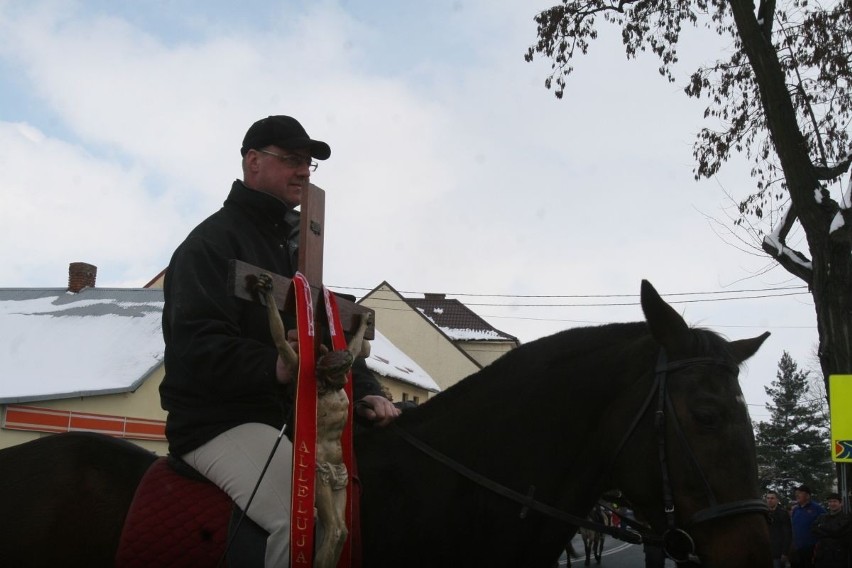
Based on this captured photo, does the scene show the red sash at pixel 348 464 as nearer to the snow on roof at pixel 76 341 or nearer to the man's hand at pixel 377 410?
the man's hand at pixel 377 410

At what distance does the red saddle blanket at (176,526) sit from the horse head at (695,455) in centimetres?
146

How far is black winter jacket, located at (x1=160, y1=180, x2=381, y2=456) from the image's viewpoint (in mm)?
2885

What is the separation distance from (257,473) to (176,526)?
0.35m

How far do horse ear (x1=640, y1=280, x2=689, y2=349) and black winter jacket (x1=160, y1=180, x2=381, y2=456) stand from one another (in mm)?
1338

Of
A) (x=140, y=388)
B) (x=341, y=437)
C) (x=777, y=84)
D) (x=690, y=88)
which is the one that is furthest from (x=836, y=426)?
(x=140, y=388)

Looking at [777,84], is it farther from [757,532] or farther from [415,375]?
[415,375]

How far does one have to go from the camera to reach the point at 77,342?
70.4ft

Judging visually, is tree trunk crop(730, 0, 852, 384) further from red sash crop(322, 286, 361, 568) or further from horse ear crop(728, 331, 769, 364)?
red sash crop(322, 286, 361, 568)

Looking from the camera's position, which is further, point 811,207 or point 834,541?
point 834,541

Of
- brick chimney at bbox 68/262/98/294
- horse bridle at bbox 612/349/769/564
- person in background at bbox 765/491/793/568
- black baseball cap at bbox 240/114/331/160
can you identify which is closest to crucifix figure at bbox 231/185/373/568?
black baseball cap at bbox 240/114/331/160

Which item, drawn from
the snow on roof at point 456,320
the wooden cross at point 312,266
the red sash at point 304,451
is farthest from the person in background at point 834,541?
the snow on roof at point 456,320

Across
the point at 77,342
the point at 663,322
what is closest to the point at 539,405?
the point at 663,322

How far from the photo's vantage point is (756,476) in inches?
109

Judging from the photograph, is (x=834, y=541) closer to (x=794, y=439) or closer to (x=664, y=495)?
(x=664, y=495)
